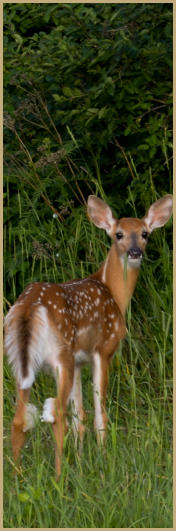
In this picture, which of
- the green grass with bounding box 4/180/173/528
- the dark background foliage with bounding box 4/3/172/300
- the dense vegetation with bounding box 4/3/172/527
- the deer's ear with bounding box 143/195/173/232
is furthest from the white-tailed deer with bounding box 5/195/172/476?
the dark background foliage with bounding box 4/3/172/300

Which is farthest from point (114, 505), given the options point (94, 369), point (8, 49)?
point (8, 49)

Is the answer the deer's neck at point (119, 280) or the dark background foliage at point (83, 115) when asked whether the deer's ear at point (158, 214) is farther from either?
the dark background foliage at point (83, 115)

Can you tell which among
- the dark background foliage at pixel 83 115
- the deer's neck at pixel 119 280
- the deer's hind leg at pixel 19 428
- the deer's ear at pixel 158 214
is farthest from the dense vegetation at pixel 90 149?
the deer's hind leg at pixel 19 428

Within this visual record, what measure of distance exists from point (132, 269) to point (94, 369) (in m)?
0.67

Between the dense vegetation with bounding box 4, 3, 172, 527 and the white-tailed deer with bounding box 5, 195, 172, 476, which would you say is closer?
the white-tailed deer with bounding box 5, 195, 172, 476

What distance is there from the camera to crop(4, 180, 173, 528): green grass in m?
4.05

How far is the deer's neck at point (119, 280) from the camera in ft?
18.8

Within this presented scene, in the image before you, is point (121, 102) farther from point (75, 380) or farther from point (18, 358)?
point (18, 358)

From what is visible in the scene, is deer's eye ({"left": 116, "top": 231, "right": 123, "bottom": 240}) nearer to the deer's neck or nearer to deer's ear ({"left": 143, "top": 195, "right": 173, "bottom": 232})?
the deer's neck

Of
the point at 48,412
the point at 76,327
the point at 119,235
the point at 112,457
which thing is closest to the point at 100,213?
the point at 119,235

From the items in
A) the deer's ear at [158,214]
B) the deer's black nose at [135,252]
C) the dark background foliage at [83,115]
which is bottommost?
the deer's black nose at [135,252]

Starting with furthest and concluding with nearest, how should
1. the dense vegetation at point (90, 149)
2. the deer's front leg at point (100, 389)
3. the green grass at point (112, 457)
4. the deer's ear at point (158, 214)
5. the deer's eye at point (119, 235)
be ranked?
1. the dense vegetation at point (90, 149)
2. the deer's ear at point (158, 214)
3. the deer's eye at point (119, 235)
4. the deer's front leg at point (100, 389)
5. the green grass at point (112, 457)

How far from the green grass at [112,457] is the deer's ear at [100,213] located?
0.43 meters

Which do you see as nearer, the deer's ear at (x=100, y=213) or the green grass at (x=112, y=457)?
the green grass at (x=112, y=457)
